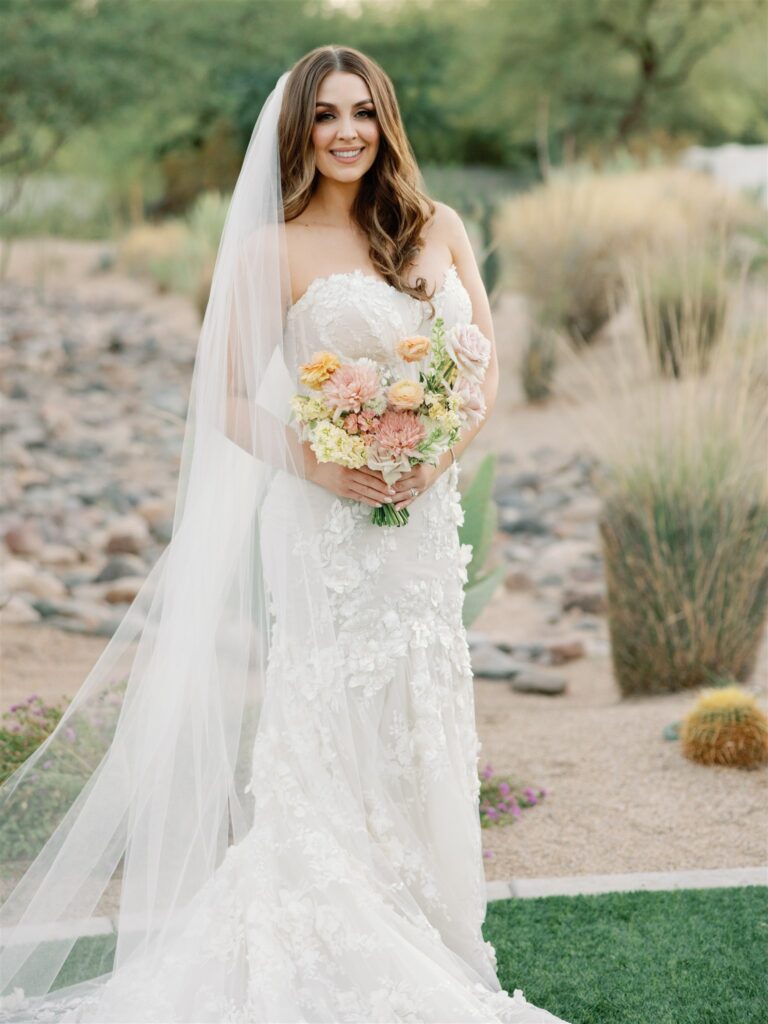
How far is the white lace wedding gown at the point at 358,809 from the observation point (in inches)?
134

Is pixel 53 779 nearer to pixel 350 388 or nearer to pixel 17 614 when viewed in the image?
pixel 350 388

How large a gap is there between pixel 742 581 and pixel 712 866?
231 centimetres

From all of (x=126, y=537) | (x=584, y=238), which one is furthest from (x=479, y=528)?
(x=584, y=238)

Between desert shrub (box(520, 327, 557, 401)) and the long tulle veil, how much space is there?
1163cm

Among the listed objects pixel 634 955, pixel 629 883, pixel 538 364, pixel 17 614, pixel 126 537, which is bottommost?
pixel 634 955

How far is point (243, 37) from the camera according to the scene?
3216cm

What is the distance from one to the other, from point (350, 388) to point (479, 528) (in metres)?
2.67

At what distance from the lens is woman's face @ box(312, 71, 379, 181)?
357 cm

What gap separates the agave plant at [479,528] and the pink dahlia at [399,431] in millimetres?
2343

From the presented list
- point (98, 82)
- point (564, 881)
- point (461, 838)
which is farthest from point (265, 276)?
point (98, 82)

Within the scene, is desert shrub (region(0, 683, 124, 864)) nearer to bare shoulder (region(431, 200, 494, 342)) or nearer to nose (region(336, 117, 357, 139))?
bare shoulder (region(431, 200, 494, 342))

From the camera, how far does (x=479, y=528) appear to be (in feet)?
19.1

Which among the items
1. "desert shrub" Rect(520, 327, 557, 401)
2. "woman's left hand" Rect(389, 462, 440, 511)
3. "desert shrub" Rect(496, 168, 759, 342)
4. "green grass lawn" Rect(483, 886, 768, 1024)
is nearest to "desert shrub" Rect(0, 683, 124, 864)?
"woman's left hand" Rect(389, 462, 440, 511)

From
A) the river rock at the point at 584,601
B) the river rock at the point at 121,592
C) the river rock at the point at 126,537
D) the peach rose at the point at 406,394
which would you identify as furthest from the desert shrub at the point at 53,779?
the river rock at the point at 126,537
